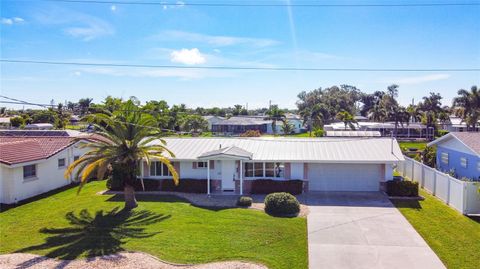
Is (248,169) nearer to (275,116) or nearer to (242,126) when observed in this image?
(242,126)

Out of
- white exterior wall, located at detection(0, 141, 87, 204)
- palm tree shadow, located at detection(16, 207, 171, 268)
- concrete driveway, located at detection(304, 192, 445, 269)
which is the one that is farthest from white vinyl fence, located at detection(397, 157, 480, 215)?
white exterior wall, located at detection(0, 141, 87, 204)

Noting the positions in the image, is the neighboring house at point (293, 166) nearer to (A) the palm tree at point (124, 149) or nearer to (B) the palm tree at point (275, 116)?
(A) the palm tree at point (124, 149)

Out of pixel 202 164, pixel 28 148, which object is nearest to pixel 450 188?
pixel 202 164

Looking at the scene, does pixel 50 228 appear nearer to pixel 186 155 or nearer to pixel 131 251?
pixel 131 251

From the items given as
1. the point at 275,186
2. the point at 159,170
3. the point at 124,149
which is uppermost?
the point at 124,149

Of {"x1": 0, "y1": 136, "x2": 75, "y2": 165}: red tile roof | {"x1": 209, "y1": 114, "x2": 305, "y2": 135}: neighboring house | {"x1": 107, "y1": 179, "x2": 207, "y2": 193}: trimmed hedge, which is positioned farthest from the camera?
{"x1": 209, "y1": 114, "x2": 305, "y2": 135}: neighboring house

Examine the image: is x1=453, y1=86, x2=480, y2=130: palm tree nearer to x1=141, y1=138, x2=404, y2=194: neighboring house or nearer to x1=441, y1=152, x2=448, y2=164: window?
x1=441, y1=152, x2=448, y2=164: window

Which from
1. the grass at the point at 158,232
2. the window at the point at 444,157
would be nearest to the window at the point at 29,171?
the grass at the point at 158,232
